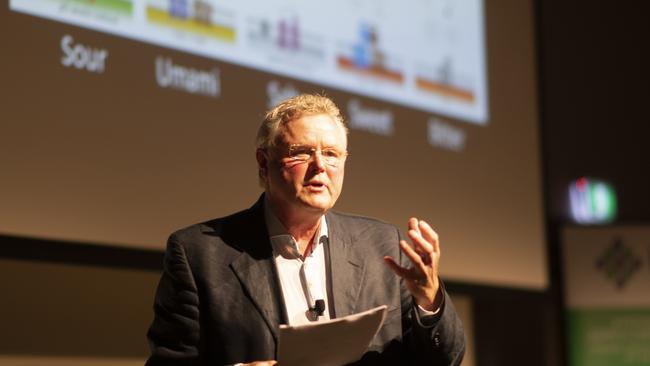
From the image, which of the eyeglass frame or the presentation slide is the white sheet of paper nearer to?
the eyeglass frame

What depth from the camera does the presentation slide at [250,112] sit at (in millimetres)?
3230

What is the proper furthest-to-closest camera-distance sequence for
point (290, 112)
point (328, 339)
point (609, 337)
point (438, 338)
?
A: point (609, 337)
point (290, 112)
point (438, 338)
point (328, 339)

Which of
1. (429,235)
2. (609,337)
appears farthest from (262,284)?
(609,337)

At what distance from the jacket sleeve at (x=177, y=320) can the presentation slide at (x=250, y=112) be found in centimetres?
140

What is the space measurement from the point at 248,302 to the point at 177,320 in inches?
6.0

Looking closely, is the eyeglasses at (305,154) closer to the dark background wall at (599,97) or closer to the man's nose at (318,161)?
the man's nose at (318,161)

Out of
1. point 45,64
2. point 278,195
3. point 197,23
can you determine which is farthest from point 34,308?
point 278,195

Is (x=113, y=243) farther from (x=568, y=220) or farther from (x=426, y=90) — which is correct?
(x=568, y=220)

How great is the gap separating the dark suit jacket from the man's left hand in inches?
2.6

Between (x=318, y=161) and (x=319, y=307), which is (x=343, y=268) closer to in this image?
(x=319, y=307)

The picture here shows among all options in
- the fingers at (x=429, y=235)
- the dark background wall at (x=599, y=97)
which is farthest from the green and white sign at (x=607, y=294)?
the fingers at (x=429, y=235)

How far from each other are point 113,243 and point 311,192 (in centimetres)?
171

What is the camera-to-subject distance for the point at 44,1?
3.20 metres

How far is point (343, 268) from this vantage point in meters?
2.01
